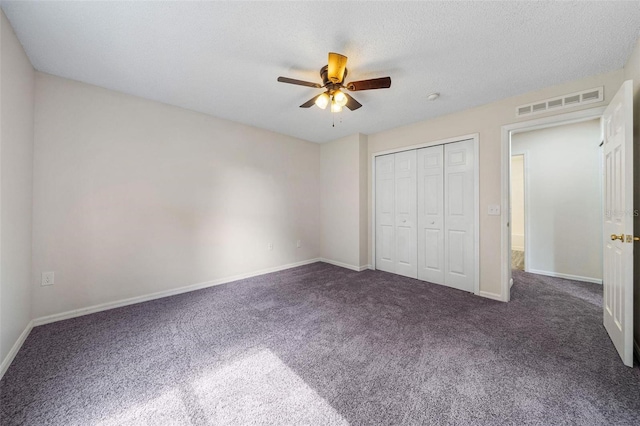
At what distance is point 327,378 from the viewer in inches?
64.2

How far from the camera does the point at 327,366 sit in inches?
69.2

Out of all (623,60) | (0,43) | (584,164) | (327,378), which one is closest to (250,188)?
(0,43)

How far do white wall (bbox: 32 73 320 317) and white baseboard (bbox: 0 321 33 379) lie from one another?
238mm

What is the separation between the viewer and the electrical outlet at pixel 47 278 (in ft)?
7.84

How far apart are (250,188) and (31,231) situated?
242cm

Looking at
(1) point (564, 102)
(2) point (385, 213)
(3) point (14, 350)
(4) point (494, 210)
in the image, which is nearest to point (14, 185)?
(3) point (14, 350)

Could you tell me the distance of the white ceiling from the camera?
5.41ft

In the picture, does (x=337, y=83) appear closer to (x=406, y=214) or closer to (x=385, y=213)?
(x=406, y=214)

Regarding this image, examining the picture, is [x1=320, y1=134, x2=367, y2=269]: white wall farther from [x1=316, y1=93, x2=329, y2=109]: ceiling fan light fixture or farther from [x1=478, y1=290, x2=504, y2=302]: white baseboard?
[x1=316, y1=93, x2=329, y2=109]: ceiling fan light fixture

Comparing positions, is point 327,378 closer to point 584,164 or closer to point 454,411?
point 454,411

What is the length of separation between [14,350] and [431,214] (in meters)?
4.61

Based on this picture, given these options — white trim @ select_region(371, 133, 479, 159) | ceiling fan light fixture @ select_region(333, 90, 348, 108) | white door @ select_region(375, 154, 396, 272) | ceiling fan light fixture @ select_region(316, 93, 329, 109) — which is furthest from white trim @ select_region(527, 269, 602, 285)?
ceiling fan light fixture @ select_region(316, 93, 329, 109)

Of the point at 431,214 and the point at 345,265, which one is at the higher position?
the point at 431,214

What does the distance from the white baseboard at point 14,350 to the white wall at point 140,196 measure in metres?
0.24
